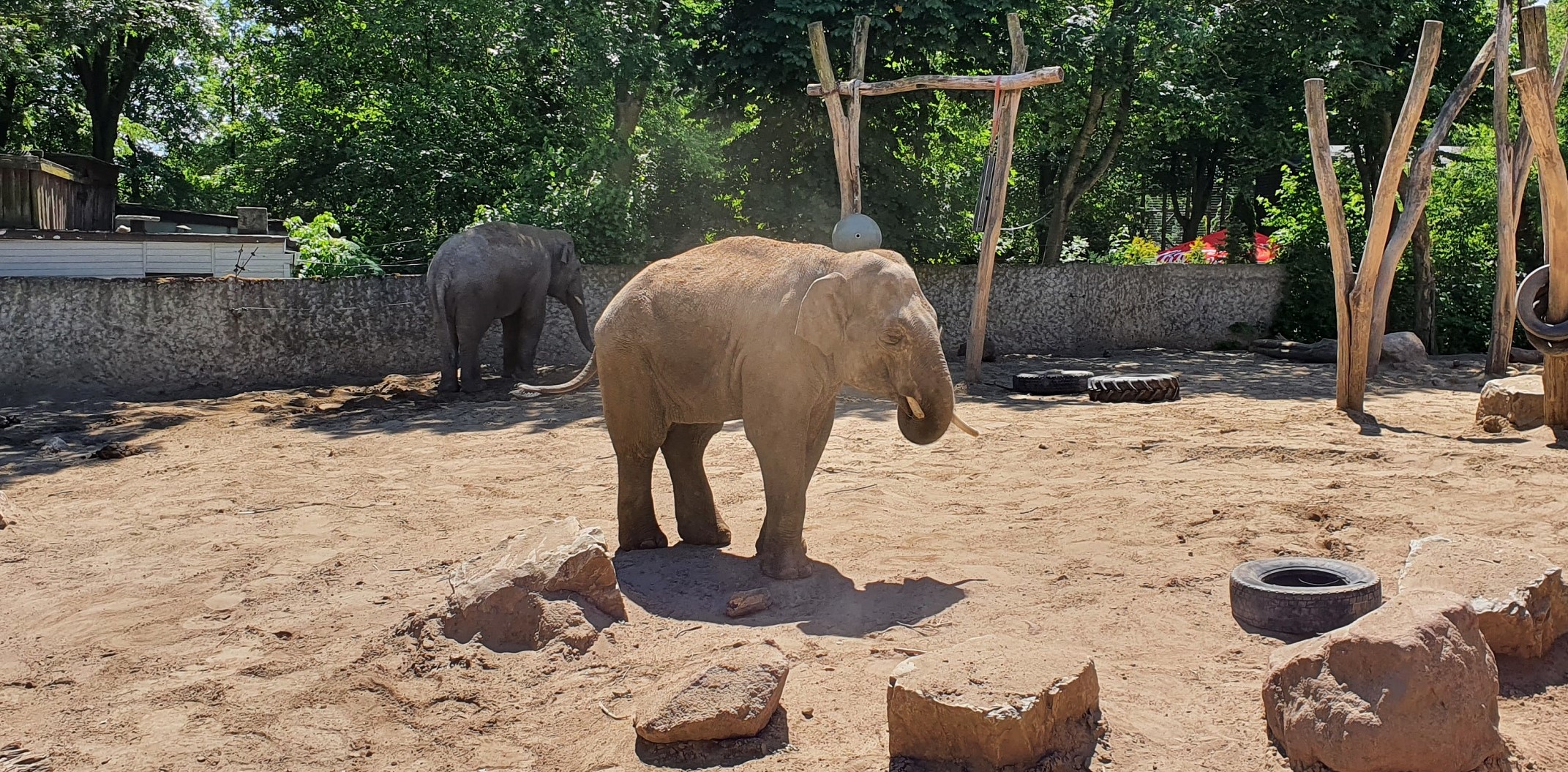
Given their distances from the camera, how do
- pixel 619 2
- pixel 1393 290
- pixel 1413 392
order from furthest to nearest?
pixel 1393 290 → pixel 619 2 → pixel 1413 392

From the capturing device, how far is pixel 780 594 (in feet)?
18.3

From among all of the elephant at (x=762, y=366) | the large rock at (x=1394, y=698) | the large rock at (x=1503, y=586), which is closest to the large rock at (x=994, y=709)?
the large rock at (x=1394, y=698)

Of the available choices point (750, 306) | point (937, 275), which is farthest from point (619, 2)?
point (750, 306)

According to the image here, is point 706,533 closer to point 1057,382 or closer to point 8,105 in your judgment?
point 1057,382

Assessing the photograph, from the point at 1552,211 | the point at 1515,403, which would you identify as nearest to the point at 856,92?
the point at 1552,211

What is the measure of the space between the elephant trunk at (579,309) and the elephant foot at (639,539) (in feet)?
25.1

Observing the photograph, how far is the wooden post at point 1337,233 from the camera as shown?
10.6 metres

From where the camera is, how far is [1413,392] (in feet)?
40.7

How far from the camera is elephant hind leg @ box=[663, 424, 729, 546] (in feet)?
21.3

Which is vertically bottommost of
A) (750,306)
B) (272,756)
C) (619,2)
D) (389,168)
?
(272,756)

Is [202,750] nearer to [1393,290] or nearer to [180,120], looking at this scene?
[1393,290]

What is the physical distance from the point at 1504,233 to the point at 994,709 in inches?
482

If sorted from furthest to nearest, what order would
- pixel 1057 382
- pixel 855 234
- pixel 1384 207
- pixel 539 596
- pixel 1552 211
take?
pixel 855 234
pixel 1057 382
pixel 1384 207
pixel 1552 211
pixel 539 596

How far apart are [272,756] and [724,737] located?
4.94ft
